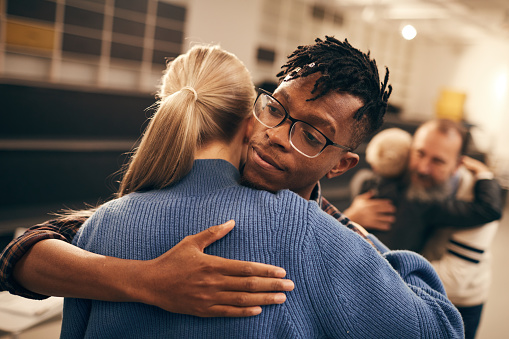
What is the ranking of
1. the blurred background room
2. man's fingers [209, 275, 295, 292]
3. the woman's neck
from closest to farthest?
man's fingers [209, 275, 295, 292] < the woman's neck < the blurred background room

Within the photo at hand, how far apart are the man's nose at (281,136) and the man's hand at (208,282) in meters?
0.31

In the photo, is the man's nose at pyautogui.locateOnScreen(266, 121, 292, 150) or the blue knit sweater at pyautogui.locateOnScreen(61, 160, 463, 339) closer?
the blue knit sweater at pyautogui.locateOnScreen(61, 160, 463, 339)

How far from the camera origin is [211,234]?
2.70 ft

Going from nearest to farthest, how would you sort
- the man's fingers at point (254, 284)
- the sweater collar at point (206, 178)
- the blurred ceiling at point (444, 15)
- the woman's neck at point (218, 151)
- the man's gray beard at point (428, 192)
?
the man's fingers at point (254, 284), the sweater collar at point (206, 178), the woman's neck at point (218, 151), the man's gray beard at point (428, 192), the blurred ceiling at point (444, 15)

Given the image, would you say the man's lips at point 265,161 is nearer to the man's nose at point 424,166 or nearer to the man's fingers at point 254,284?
the man's fingers at point 254,284

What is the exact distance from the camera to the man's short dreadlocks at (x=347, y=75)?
1.04m

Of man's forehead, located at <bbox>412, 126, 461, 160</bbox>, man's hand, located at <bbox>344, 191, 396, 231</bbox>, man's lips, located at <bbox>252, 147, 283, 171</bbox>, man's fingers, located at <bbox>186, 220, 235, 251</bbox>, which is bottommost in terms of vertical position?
man's hand, located at <bbox>344, 191, 396, 231</bbox>

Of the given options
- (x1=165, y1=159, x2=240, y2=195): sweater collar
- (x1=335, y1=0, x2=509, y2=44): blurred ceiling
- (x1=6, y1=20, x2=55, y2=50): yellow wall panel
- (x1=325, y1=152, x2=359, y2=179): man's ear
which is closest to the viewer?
(x1=165, y1=159, x2=240, y2=195): sweater collar

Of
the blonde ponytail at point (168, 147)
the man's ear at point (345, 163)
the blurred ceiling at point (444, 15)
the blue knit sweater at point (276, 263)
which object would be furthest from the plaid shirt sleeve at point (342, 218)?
the blurred ceiling at point (444, 15)

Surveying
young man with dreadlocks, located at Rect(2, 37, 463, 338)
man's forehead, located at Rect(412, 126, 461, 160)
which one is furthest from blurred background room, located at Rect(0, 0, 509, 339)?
young man with dreadlocks, located at Rect(2, 37, 463, 338)

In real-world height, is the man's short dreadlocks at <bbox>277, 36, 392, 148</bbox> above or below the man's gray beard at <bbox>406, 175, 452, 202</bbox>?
above

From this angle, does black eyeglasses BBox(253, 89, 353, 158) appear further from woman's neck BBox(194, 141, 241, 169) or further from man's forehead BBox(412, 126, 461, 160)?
man's forehead BBox(412, 126, 461, 160)

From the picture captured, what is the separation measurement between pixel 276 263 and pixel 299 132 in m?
0.38

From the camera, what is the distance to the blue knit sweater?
0.81 m
